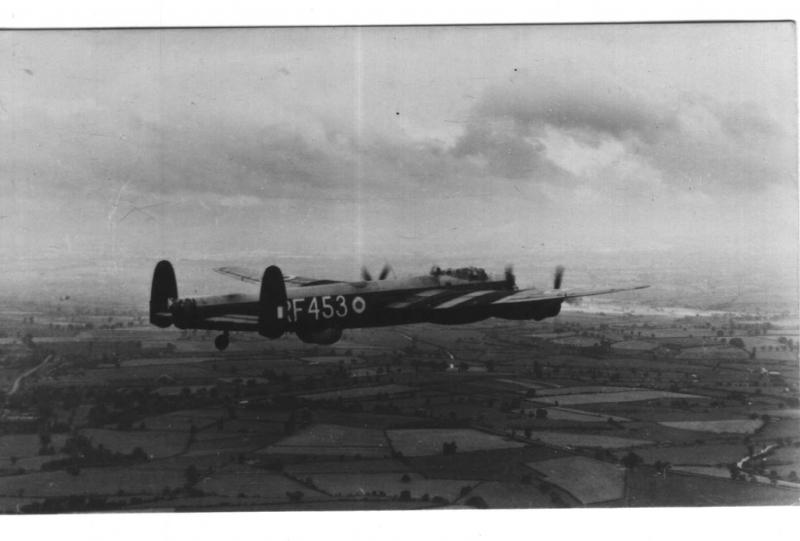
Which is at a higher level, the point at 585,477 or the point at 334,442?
the point at 334,442

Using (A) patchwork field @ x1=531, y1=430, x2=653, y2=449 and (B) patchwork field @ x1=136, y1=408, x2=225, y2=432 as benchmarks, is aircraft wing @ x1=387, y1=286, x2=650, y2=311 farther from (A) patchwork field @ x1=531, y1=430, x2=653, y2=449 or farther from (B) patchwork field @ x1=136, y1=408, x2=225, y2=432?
(B) patchwork field @ x1=136, y1=408, x2=225, y2=432

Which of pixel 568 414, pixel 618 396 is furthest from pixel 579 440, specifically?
pixel 618 396

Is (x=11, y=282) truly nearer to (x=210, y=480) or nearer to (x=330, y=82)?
(x=210, y=480)

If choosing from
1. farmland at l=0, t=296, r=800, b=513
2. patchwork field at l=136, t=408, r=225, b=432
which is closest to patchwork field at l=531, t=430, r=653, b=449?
farmland at l=0, t=296, r=800, b=513

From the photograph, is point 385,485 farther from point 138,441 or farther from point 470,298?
point 138,441

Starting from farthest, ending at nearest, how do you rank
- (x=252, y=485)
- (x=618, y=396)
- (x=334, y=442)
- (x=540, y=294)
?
(x=618, y=396)
(x=540, y=294)
(x=334, y=442)
(x=252, y=485)

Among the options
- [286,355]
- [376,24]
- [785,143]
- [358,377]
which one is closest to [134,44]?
[376,24]

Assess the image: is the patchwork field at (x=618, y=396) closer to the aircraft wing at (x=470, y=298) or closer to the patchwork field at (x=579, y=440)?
the patchwork field at (x=579, y=440)
